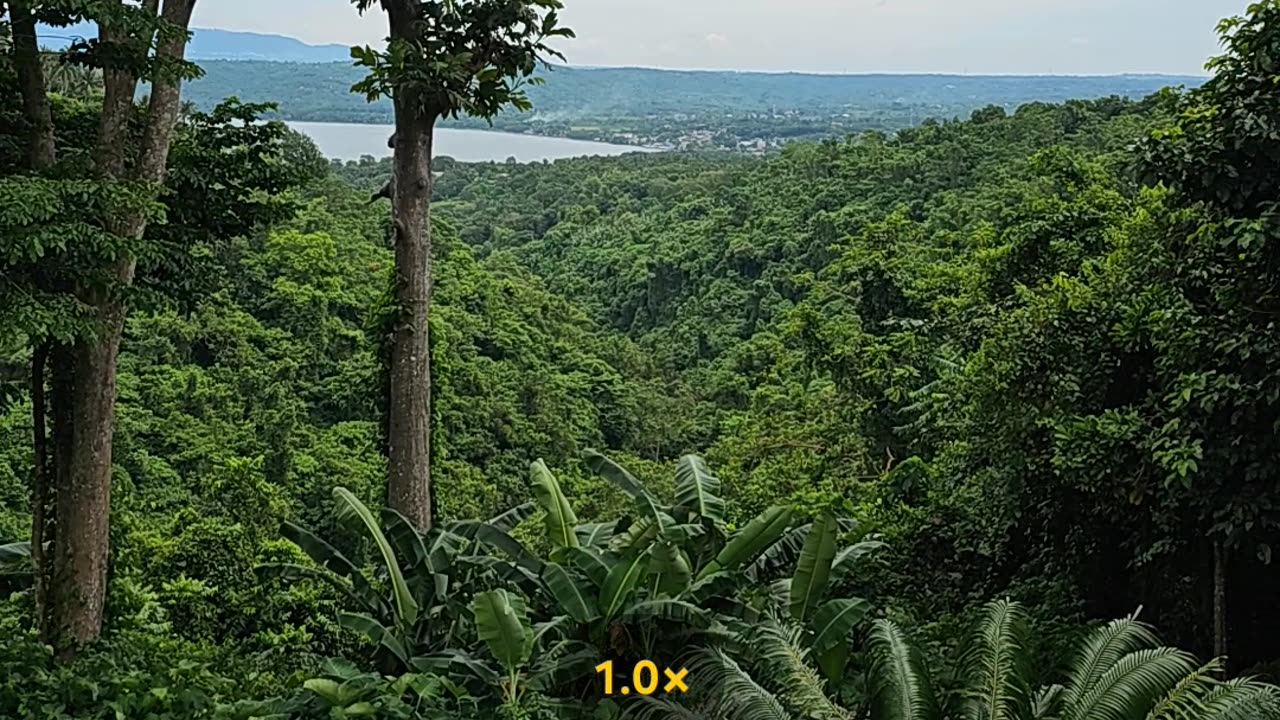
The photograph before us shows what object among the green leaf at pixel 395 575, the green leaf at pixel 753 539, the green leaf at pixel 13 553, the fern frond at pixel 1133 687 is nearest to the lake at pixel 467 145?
the green leaf at pixel 13 553

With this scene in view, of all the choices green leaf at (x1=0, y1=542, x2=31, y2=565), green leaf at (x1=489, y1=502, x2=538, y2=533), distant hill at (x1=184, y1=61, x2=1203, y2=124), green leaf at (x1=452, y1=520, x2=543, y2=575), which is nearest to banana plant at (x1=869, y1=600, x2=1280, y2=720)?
green leaf at (x1=452, y1=520, x2=543, y2=575)

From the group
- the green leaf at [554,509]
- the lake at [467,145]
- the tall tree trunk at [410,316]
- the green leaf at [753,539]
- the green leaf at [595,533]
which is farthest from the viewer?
the lake at [467,145]

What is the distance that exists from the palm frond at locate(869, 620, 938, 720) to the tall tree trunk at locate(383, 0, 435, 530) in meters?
3.08

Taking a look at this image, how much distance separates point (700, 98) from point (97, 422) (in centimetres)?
12166

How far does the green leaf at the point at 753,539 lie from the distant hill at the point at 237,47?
3.25 meters

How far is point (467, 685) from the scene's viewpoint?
4363 mm

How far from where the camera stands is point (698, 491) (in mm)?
5422

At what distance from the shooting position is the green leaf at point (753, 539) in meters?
4.95

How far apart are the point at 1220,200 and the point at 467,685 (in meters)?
3.86

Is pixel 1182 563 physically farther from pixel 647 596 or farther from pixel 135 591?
pixel 135 591

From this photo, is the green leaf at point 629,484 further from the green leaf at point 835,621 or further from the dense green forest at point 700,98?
the dense green forest at point 700,98

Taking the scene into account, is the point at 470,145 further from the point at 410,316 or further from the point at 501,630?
the point at 501,630

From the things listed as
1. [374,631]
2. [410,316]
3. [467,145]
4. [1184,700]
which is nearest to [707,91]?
[467,145]

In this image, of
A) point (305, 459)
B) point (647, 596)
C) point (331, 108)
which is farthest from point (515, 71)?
point (331, 108)
